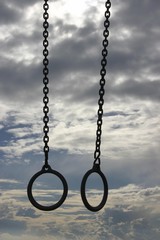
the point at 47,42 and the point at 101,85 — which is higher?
the point at 47,42

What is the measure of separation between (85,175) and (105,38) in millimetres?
3369

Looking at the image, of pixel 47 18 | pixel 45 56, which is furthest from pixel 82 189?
pixel 47 18

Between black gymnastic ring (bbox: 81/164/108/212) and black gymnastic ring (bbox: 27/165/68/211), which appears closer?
black gymnastic ring (bbox: 81/164/108/212)

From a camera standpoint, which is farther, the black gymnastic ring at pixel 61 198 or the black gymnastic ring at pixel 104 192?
the black gymnastic ring at pixel 61 198

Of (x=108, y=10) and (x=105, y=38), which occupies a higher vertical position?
(x=108, y=10)

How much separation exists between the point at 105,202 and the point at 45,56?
13.1 feet

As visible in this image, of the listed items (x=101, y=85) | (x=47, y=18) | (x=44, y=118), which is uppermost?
(x=47, y=18)

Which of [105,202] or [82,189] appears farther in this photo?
[105,202]

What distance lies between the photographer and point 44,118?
9.88m

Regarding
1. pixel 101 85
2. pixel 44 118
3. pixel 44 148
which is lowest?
pixel 44 148

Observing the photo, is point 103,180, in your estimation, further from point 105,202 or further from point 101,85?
point 101,85

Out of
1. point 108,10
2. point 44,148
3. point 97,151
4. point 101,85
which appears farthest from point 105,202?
point 108,10

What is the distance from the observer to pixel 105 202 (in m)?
10.3

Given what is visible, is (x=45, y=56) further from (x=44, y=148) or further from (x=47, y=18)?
(x=44, y=148)
